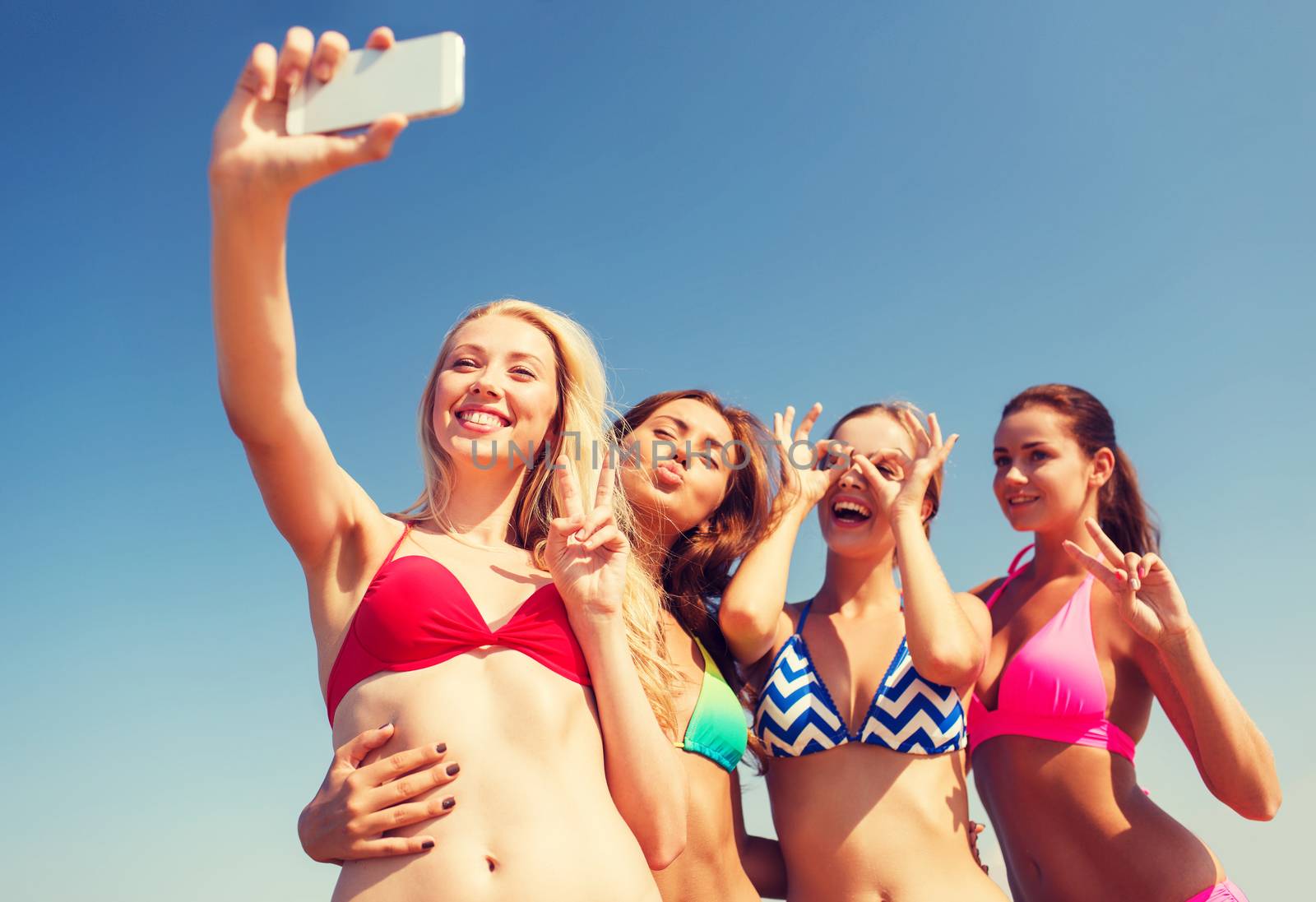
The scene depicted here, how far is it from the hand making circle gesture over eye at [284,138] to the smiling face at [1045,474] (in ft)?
13.8

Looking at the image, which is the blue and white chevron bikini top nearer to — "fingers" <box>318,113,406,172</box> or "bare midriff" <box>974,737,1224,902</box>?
"bare midriff" <box>974,737,1224,902</box>

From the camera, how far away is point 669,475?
5.11m

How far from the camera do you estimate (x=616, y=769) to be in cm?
339

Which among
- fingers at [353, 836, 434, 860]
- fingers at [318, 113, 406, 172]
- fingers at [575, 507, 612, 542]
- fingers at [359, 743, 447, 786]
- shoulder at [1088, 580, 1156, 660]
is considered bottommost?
fingers at [353, 836, 434, 860]

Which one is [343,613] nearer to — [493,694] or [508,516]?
[493,694]

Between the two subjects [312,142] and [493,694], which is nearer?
[312,142]

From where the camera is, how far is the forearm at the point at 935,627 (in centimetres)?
467

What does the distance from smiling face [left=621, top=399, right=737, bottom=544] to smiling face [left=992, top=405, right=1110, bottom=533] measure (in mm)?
1547

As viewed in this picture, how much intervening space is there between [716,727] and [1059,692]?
5.75 ft

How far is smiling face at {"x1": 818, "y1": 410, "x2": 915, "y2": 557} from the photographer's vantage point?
548cm

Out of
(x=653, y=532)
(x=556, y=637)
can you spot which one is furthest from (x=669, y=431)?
(x=556, y=637)

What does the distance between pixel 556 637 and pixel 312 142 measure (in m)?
1.76

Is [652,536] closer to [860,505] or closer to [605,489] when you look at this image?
[860,505]

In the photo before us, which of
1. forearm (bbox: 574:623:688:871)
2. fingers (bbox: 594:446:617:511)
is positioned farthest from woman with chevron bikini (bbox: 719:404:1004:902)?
forearm (bbox: 574:623:688:871)
